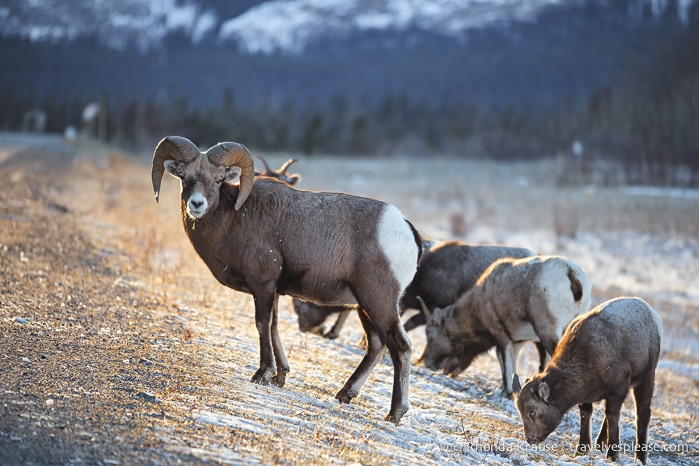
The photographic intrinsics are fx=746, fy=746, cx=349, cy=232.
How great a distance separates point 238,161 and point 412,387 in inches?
158

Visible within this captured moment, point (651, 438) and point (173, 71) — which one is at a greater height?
point (173, 71)

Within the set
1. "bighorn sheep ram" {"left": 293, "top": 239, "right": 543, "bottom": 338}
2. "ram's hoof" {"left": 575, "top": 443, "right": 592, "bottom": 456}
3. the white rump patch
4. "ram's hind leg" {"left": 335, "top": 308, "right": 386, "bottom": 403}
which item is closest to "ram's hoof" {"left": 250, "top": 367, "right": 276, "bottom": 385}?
"ram's hind leg" {"left": 335, "top": 308, "right": 386, "bottom": 403}

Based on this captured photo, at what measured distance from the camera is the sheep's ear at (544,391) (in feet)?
28.1

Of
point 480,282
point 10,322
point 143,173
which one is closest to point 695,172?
point 143,173

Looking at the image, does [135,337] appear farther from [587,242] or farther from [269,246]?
[587,242]

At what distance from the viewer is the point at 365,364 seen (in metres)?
8.25

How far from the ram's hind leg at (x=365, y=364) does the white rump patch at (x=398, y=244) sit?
63 centimetres

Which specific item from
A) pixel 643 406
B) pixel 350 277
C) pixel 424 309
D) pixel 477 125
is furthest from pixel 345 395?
pixel 477 125

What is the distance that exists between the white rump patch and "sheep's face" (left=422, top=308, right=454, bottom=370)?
3870 millimetres

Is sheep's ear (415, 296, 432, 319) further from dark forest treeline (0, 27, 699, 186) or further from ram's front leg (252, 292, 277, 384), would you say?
dark forest treeline (0, 27, 699, 186)

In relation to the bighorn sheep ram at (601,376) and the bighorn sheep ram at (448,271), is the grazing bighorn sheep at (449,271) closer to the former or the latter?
the bighorn sheep ram at (448,271)

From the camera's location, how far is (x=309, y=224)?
8.09 metres

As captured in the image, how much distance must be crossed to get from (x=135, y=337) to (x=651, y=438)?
6480mm

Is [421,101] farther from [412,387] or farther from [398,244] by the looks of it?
[398,244]
